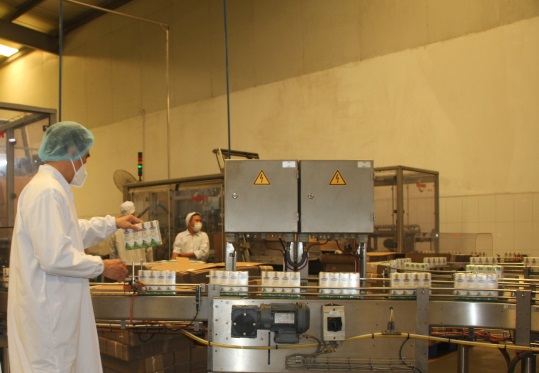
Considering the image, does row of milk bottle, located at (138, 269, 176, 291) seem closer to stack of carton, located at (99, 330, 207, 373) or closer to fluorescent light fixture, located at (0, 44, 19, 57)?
stack of carton, located at (99, 330, 207, 373)

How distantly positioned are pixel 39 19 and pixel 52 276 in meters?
8.15

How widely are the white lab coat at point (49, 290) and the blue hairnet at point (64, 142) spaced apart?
0.28ft

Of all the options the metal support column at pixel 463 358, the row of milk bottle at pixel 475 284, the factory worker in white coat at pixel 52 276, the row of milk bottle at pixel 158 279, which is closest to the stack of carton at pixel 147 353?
the row of milk bottle at pixel 158 279

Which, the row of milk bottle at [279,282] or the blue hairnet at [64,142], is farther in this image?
the row of milk bottle at [279,282]

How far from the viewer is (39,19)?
8.60 meters

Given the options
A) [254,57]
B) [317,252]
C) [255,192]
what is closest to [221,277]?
[255,192]

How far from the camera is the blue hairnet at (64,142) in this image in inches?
73.4

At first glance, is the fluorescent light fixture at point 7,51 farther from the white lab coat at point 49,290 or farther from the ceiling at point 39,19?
the white lab coat at point 49,290

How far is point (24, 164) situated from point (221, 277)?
62.7 inches

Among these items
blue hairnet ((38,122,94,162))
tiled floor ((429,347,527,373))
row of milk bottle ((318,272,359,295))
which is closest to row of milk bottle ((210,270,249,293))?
row of milk bottle ((318,272,359,295))

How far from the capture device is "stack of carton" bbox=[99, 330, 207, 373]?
268 cm

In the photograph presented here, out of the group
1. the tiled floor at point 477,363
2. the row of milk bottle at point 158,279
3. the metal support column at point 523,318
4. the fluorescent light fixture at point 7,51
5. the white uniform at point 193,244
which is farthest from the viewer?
the fluorescent light fixture at point 7,51

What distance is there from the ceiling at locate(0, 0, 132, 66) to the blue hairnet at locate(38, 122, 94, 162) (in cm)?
679

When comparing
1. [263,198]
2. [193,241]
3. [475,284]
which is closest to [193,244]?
[193,241]
